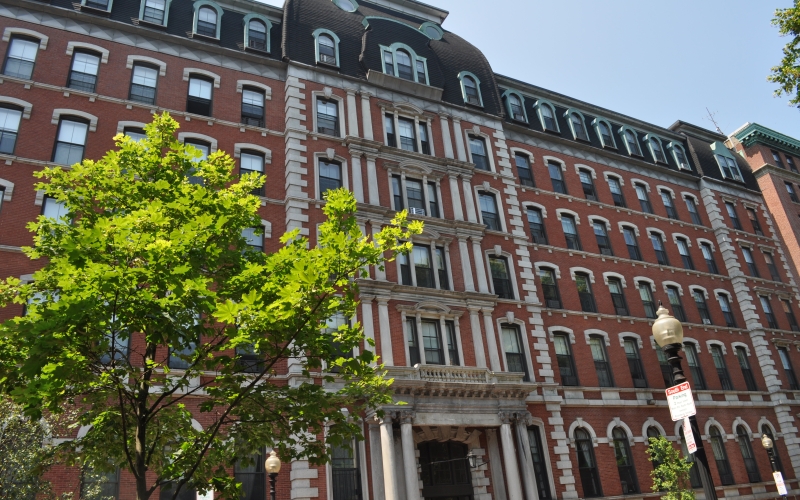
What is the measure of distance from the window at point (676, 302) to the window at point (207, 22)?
27333mm

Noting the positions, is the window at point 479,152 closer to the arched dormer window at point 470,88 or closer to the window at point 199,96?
the arched dormer window at point 470,88

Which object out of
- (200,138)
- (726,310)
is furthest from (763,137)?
(200,138)

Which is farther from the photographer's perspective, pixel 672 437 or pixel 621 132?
pixel 621 132

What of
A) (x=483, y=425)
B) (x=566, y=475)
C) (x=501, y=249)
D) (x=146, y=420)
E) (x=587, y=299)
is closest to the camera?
(x=146, y=420)

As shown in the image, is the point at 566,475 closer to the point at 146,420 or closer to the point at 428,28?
the point at 146,420

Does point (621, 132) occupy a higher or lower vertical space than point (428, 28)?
lower

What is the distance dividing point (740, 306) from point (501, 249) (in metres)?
18.4

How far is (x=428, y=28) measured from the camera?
33.9 m

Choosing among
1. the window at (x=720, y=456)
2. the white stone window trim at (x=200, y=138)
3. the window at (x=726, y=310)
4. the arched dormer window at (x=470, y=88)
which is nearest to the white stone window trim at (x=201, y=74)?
the white stone window trim at (x=200, y=138)

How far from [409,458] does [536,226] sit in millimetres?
15146

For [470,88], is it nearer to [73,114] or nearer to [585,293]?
[585,293]

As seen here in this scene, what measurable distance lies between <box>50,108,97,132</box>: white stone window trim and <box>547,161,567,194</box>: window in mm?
22607

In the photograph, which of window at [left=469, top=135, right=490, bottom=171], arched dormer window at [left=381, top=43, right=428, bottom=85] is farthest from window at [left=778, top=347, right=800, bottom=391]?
arched dormer window at [left=381, top=43, right=428, bottom=85]

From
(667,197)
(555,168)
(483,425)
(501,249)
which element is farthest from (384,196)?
(667,197)
